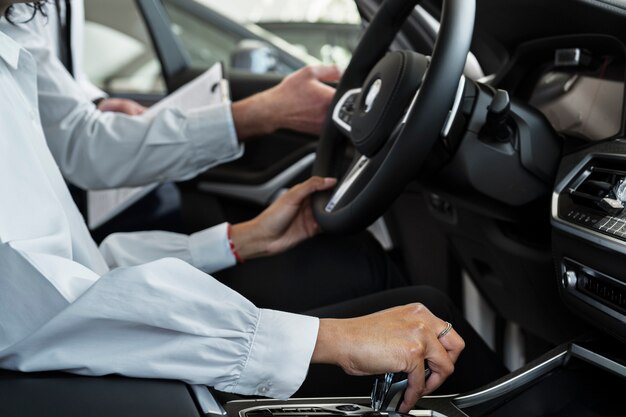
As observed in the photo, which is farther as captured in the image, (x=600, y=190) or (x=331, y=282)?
(x=331, y=282)

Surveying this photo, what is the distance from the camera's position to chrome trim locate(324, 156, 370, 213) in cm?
113

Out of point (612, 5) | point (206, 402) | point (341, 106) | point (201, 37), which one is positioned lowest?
point (201, 37)

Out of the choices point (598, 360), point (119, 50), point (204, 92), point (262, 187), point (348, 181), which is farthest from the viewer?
point (119, 50)

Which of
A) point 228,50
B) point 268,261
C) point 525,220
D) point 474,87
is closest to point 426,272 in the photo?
point 268,261

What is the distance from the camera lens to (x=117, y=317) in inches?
30.1

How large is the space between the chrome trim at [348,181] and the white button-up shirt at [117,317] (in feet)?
1.16

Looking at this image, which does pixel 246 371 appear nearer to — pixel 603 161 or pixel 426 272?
pixel 603 161

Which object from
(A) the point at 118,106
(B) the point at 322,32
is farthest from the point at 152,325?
(B) the point at 322,32

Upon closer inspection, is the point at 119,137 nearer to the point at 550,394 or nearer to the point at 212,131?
the point at 212,131

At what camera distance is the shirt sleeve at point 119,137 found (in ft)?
4.58

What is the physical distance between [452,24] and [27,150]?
1.59 feet

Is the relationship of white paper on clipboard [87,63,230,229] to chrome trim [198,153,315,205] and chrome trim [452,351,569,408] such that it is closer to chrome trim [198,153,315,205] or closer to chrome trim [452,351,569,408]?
chrome trim [198,153,315,205]

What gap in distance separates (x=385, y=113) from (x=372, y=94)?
69 mm

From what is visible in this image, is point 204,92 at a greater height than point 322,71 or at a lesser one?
lesser
